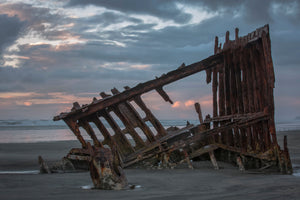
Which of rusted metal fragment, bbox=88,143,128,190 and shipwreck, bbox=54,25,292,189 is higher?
shipwreck, bbox=54,25,292,189

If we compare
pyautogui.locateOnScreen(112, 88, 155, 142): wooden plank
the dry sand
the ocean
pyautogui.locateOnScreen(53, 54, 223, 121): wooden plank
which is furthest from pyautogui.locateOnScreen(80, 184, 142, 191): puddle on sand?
the ocean

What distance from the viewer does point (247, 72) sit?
9.79m

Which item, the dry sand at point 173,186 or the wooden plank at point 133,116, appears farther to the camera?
the wooden plank at point 133,116

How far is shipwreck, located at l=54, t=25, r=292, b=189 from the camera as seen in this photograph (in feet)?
29.9

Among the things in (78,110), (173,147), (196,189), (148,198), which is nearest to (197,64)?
(173,147)

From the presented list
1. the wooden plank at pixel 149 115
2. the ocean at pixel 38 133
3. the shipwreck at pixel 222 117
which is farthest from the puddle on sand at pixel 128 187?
the ocean at pixel 38 133

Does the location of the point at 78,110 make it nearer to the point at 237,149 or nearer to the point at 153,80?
the point at 153,80

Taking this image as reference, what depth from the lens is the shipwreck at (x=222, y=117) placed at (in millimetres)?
9125

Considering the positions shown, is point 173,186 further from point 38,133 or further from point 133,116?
point 38,133

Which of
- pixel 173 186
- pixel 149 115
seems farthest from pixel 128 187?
pixel 149 115

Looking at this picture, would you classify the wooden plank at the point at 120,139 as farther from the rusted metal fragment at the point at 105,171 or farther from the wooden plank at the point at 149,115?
the rusted metal fragment at the point at 105,171

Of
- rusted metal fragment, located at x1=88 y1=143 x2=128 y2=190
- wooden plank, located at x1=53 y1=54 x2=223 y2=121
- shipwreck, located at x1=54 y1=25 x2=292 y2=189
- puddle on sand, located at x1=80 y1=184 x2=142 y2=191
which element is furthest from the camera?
wooden plank, located at x1=53 y1=54 x2=223 y2=121

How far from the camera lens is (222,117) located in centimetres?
1038

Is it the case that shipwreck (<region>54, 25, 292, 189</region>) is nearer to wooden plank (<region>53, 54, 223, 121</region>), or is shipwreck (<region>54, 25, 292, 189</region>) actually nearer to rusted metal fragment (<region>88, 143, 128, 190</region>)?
wooden plank (<region>53, 54, 223, 121</region>)
